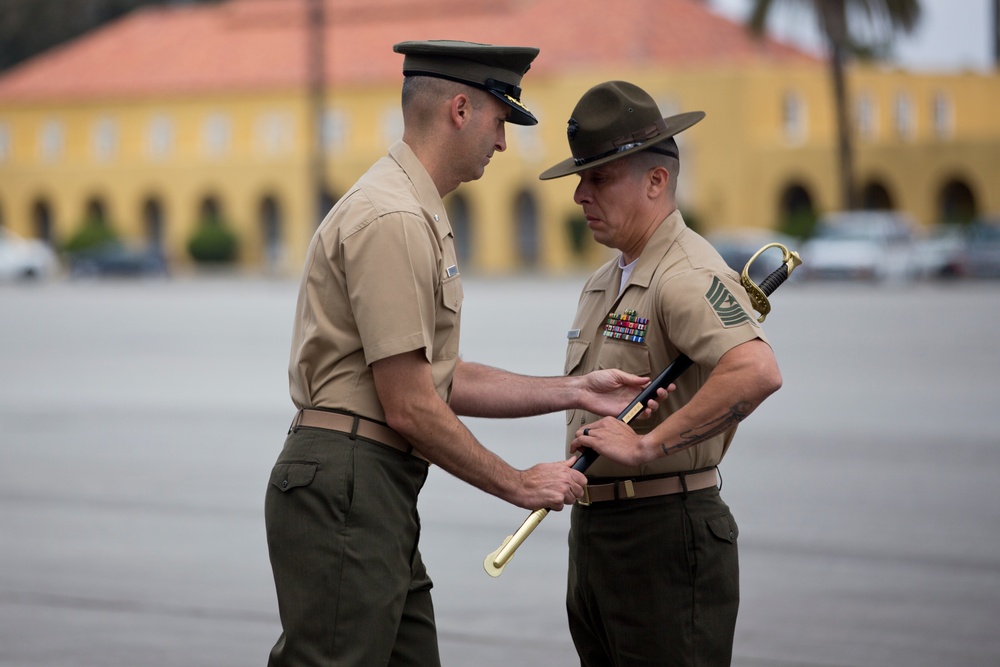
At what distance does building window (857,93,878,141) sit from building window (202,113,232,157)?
86.4 feet

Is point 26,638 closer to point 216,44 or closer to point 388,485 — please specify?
point 388,485

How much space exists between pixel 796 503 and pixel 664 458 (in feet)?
18.5

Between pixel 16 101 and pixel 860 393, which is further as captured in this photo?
pixel 16 101

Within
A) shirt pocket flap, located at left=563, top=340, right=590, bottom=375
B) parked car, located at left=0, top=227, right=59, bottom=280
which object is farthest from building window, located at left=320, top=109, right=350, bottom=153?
shirt pocket flap, located at left=563, top=340, right=590, bottom=375

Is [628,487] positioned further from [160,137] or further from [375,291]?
[160,137]

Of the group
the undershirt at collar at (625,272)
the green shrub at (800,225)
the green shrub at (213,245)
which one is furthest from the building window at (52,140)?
the undershirt at collar at (625,272)

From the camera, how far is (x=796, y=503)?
9344 mm

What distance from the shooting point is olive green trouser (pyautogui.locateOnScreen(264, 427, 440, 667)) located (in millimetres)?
3633

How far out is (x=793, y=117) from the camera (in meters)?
54.8

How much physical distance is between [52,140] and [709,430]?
234ft

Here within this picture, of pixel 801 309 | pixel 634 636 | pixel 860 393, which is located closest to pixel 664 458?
pixel 634 636

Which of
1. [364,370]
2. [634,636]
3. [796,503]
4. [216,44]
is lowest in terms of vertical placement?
[796,503]

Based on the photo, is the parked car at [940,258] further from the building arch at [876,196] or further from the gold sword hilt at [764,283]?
the gold sword hilt at [764,283]

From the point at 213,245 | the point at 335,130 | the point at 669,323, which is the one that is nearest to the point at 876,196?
the point at 335,130
